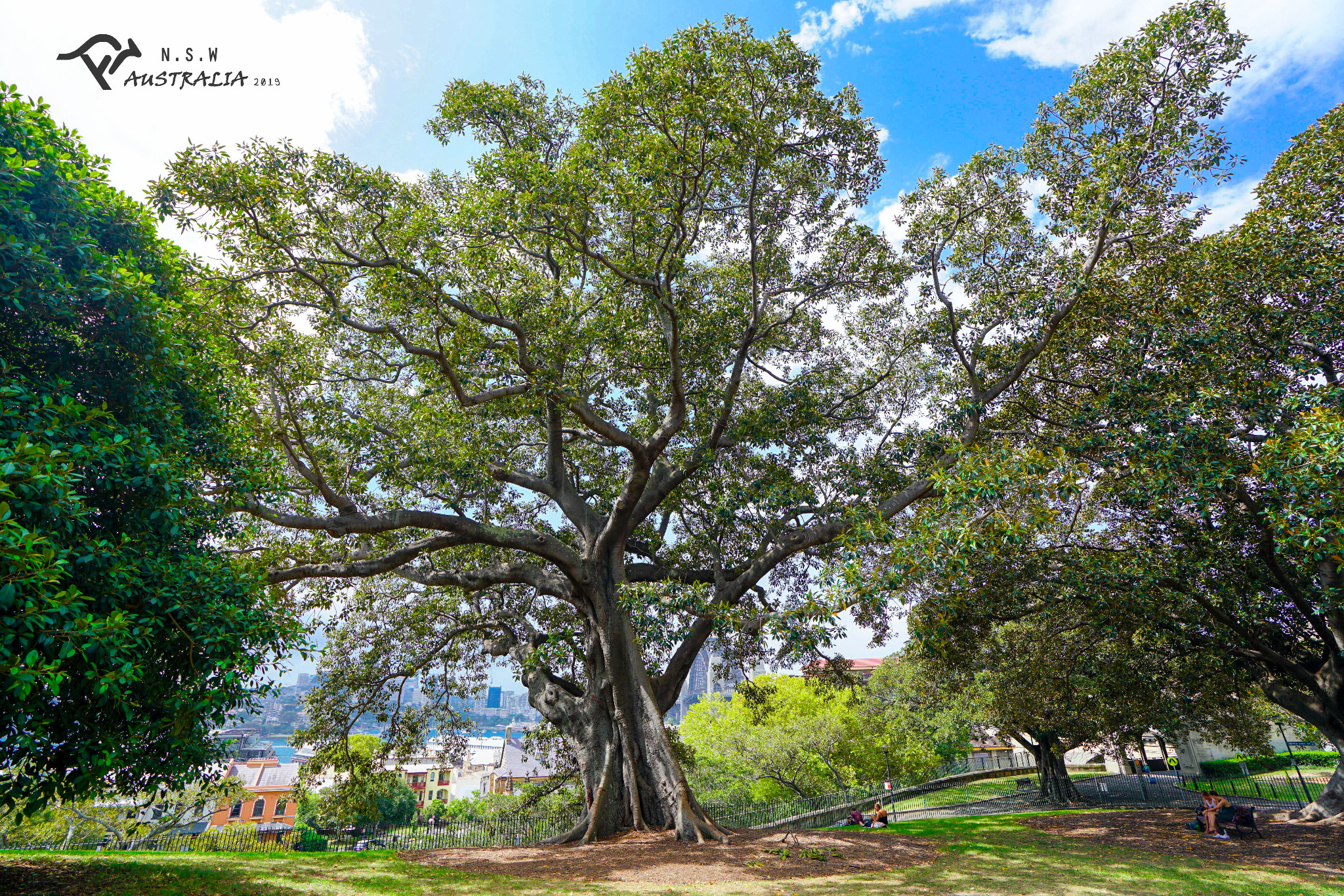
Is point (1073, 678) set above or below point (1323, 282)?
below

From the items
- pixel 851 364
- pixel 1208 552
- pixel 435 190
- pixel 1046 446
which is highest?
pixel 435 190

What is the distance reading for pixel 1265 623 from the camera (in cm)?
1381

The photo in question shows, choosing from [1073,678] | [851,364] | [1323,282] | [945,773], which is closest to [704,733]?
[945,773]

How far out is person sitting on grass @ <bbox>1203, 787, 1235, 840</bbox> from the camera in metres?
12.6

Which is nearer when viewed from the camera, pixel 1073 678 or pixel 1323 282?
pixel 1323 282

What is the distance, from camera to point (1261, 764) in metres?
34.2

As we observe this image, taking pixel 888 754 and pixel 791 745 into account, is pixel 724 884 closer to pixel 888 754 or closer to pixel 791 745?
pixel 791 745

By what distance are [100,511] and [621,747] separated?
9.37 meters

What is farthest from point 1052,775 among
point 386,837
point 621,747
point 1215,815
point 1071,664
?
point 386,837

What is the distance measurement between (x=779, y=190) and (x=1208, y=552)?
10590 millimetres

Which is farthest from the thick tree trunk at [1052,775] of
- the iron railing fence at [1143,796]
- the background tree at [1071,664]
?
the background tree at [1071,664]

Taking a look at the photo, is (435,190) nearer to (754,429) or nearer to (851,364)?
(754,429)

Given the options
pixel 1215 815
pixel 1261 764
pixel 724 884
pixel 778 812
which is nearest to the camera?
pixel 724 884

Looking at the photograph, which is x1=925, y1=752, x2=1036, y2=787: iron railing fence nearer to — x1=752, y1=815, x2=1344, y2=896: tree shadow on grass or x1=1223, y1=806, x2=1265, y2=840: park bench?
x1=1223, y1=806, x2=1265, y2=840: park bench
